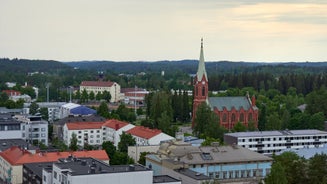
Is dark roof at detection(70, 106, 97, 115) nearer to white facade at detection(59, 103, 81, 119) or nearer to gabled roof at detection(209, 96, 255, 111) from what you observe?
white facade at detection(59, 103, 81, 119)

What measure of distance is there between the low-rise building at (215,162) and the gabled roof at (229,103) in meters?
23.4

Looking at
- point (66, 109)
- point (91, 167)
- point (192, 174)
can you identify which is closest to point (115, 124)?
point (66, 109)

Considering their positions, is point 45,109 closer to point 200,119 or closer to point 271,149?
point 200,119

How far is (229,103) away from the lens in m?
61.9

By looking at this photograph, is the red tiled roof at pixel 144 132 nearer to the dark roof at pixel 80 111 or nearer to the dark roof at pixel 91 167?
the dark roof at pixel 80 111

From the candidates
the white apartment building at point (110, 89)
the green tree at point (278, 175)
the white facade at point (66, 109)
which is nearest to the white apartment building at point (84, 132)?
the white facade at point (66, 109)

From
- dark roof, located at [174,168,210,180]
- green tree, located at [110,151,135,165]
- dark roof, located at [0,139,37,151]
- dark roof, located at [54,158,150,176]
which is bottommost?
green tree, located at [110,151,135,165]

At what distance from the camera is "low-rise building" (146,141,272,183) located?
34875mm

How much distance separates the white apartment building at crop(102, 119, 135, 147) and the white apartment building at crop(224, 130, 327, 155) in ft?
33.6

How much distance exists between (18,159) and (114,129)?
17.8 m

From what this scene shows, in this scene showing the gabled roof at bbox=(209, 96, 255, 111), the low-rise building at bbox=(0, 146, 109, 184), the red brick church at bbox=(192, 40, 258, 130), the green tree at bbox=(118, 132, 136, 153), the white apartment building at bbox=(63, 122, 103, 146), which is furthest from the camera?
the gabled roof at bbox=(209, 96, 255, 111)

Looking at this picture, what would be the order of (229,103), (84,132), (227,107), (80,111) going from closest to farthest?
(84,132) < (227,107) < (229,103) < (80,111)

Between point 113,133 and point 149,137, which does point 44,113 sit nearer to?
point 113,133

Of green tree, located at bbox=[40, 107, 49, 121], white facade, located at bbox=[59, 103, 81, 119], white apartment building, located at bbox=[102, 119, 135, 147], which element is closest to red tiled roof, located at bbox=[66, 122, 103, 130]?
white apartment building, located at bbox=[102, 119, 135, 147]
